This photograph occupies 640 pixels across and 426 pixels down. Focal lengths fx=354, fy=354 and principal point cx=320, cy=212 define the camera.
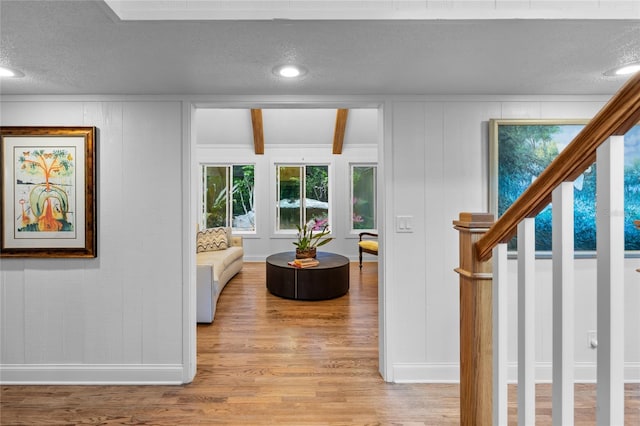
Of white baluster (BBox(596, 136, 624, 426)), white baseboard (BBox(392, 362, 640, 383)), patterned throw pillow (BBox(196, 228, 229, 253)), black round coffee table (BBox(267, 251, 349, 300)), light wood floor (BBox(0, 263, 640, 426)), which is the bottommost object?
light wood floor (BBox(0, 263, 640, 426))

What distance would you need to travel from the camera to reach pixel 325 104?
2.46m

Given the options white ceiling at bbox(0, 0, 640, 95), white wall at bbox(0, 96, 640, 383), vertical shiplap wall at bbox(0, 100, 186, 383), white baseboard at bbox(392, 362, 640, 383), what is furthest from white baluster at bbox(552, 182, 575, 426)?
vertical shiplap wall at bbox(0, 100, 186, 383)

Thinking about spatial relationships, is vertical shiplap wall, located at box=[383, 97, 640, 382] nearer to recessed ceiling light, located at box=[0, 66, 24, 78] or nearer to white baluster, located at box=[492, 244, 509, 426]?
white baluster, located at box=[492, 244, 509, 426]

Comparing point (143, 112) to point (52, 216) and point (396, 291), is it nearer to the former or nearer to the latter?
point (52, 216)

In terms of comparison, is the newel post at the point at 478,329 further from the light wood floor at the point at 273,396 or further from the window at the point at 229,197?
the window at the point at 229,197

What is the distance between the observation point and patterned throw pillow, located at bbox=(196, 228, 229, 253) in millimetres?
5294

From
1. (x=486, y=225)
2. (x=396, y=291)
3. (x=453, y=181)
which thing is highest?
(x=453, y=181)

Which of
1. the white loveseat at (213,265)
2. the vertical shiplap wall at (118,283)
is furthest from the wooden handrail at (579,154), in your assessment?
the white loveseat at (213,265)

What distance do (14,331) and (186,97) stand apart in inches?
78.9

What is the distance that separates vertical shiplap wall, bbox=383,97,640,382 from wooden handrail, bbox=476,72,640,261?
1458mm

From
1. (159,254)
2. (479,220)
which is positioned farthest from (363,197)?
(479,220)

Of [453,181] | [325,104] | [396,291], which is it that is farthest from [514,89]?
[396,291]

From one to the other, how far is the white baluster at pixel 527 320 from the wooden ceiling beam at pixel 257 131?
5178 millimetres

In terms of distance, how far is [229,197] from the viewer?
22.7 feet
